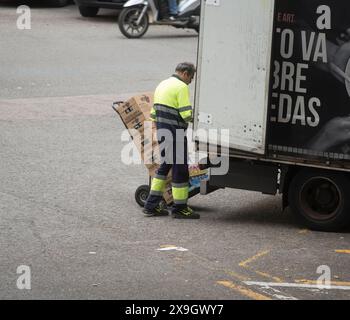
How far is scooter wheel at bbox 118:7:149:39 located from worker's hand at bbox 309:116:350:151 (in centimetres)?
1261

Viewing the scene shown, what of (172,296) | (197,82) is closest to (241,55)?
(197,82)

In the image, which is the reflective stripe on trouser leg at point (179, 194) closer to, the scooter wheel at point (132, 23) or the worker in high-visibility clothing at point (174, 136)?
the worker in high-visibility clothing at point (174, 136)

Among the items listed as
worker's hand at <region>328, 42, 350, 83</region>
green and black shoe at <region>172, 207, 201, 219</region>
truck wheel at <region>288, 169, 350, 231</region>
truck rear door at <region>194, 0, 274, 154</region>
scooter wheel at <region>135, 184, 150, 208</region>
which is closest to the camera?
worker's hand at <region>328, 42, 350, 83</region>

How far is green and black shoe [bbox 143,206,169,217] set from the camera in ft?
38.3

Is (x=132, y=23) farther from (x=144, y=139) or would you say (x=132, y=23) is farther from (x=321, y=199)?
(x=321, y=199)

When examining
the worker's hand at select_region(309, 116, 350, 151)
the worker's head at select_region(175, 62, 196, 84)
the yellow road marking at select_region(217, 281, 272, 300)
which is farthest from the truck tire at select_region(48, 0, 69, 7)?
the yellow road marking at select_region(217, 281, 272, 300)

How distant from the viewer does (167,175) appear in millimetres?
11711

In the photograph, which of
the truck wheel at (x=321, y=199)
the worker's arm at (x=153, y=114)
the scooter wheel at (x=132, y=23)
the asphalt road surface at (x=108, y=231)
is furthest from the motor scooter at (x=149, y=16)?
the truck wheel at (x=321, y=199)

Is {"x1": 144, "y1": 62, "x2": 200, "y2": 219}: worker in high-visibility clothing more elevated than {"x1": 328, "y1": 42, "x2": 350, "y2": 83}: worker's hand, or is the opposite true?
{"x1": 328, "y1": 42, "x2": 350, "y2": 83}: worker's hand

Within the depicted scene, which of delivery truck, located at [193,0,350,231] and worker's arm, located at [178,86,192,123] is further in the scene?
worker's arm, located at [178,86,192,123]

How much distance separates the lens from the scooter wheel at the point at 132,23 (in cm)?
2277

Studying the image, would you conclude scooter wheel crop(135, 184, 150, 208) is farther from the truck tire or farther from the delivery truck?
the truck tire

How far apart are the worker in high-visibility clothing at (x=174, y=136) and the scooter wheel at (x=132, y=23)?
11561mm

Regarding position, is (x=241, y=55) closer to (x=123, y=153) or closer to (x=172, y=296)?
(x=172, y=296)
